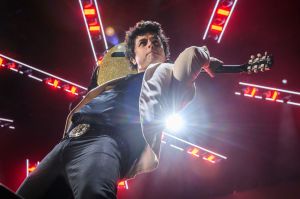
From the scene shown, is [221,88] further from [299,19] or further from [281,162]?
[281,162]

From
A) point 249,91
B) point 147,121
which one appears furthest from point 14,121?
point 147,121

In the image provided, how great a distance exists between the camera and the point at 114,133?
1622mm

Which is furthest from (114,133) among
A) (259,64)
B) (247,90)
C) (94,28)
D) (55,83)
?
(55,83)

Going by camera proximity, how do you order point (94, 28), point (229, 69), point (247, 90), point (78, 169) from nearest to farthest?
1. point (78, 169)
2. point (229, 69)
3. point (94, 28)
4. point (247, 90)

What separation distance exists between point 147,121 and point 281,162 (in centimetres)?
758

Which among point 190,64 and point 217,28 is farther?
point 217,28

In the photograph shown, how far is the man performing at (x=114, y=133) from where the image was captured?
1403 millimetres

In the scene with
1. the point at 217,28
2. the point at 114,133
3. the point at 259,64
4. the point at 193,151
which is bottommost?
the point at 193,151

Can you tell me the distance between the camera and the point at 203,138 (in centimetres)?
818

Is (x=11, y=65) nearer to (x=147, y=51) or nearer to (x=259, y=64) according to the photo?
(x=147, y=51)

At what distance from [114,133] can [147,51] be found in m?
0.82

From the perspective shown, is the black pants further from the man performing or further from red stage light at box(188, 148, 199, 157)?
red stage light at box(188, 148, 199, 157)

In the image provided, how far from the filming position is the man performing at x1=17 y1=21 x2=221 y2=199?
1403mm

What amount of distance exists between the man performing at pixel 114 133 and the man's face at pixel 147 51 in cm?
35
